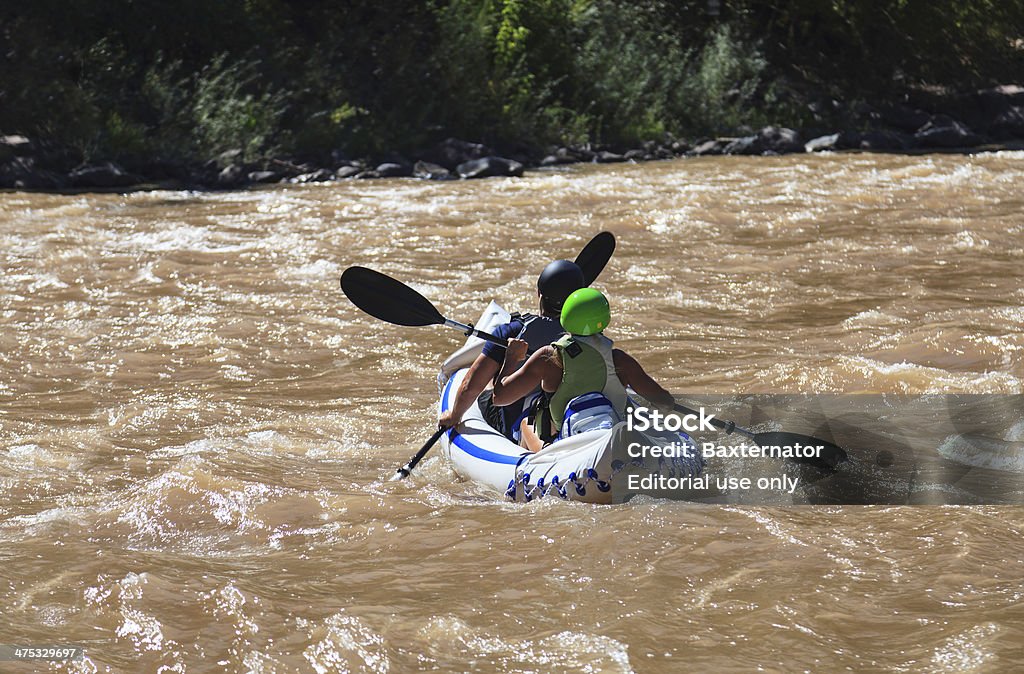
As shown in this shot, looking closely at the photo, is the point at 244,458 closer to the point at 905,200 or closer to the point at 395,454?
the point at 395,454

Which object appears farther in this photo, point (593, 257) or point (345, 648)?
point (593, 257)

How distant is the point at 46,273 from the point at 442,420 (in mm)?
5291

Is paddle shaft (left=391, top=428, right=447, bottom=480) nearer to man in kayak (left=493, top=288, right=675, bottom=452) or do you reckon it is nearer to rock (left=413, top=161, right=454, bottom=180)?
man in kayak (left=493, top=288, right=675, bottom=452)

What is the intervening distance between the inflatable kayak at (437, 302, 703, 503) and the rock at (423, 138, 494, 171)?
1029cm

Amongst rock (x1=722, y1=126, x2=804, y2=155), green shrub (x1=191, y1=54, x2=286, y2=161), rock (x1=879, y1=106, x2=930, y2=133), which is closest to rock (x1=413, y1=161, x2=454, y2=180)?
green shrub (x1=191, y1=54, x2=286, y2=161)

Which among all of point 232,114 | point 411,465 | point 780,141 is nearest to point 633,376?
point 411,465

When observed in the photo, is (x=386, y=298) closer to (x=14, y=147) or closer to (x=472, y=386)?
(x=472, y=386)

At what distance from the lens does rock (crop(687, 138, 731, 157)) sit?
15.9 m

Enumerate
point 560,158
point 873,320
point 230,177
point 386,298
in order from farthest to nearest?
point 560,158 → point 230,177 → point 873,320 → point 386,298

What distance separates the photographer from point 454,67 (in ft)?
53.5

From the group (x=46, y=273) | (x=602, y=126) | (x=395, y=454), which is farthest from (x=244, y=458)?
→ (x=602, y=126)

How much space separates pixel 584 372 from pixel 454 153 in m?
10.9

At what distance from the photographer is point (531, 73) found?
55.2 ft

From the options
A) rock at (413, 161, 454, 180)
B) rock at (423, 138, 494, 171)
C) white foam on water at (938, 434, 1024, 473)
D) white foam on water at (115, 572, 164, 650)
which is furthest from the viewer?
rock at (423, 138, 494, 171)
